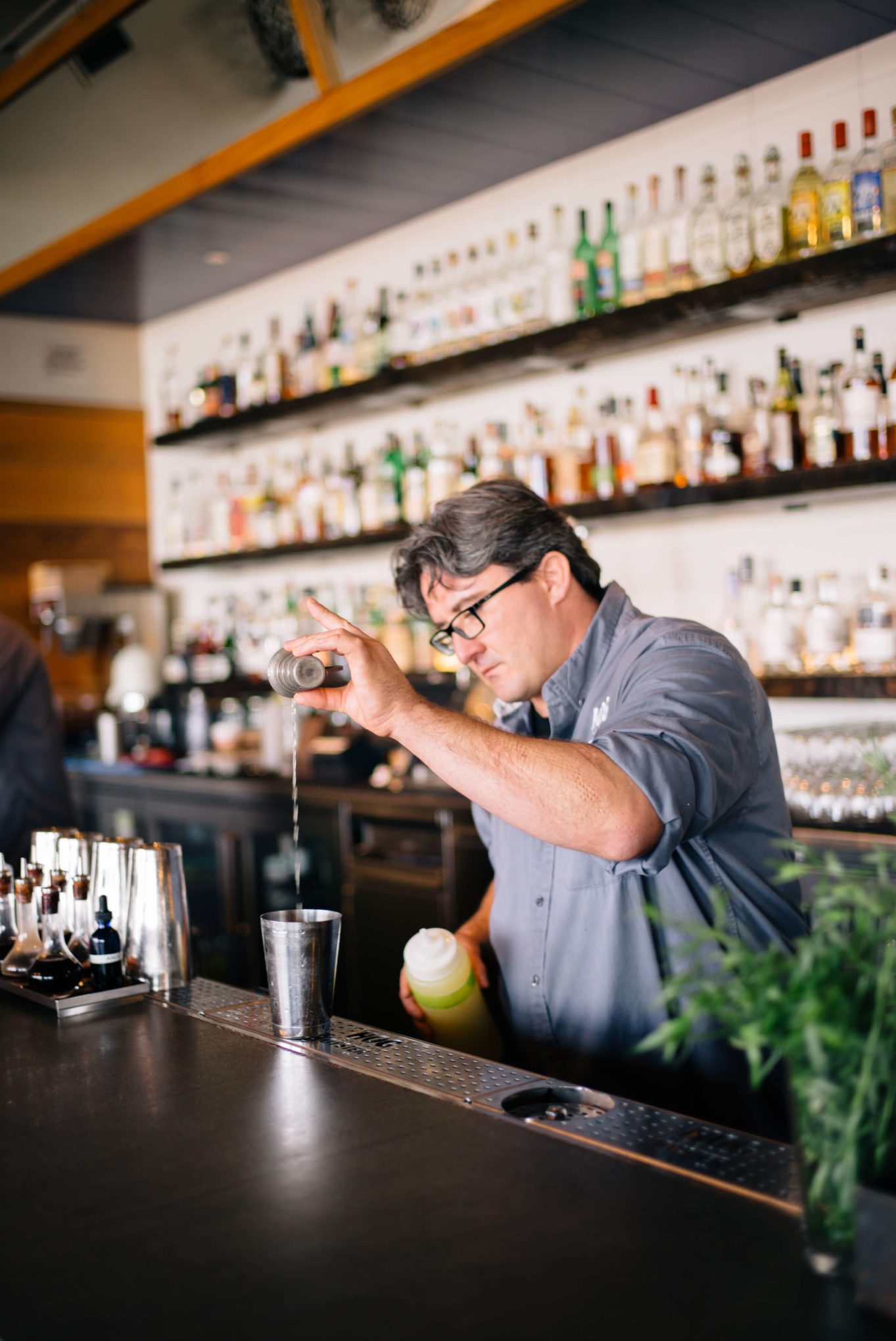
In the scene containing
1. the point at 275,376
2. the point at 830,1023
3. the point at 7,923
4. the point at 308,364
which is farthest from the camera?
the point at 275,376

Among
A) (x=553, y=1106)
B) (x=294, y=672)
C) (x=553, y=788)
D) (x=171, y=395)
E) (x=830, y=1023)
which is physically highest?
(x=171, y=395)

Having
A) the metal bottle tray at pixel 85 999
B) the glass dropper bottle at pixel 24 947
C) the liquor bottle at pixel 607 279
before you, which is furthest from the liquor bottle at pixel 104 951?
the liquor bottle at pixel 607 279

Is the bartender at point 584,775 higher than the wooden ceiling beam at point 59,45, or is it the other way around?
the wooden ceiling beam at point 59,45

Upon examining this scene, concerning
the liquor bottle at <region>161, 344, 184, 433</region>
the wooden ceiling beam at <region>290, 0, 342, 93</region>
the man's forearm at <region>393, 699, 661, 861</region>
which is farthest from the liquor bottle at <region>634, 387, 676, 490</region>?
the liquor bottle at <region>161, 344, 184, 433</region>

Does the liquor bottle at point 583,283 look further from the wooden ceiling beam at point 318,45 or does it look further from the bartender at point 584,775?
the bartender at point 584,775

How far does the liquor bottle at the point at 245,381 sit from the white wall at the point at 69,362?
1.14 meters

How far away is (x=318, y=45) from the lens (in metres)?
3.49

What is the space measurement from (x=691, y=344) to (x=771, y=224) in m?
0.54

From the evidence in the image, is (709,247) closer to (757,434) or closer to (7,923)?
(757,434)

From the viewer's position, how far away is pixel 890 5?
298 cm

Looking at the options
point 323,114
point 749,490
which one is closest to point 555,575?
point 749,490

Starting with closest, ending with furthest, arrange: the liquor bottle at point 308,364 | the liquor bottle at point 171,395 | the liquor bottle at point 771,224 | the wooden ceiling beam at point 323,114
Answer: the wooden ceiling beam at point 323,114 < the liquor bottle at point 771,224 < the liquor bottle at point 308,364 < the liquor bottle at point 171,395

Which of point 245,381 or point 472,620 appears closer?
point 472,620

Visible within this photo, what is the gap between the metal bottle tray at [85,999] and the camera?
1735mm
